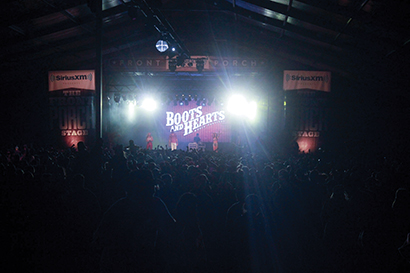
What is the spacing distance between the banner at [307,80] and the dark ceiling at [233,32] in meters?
0.47

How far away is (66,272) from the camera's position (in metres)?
3.94

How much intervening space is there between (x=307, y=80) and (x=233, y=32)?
4.54m

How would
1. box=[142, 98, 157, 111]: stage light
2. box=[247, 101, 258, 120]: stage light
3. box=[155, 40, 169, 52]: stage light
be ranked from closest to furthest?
box=[155, 40, 169, 52]: stage light, box=[247, 101, 258, 120]: stage light, box=[142, 98, 157, 111]: stage light

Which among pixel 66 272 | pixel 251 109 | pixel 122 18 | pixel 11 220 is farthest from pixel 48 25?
pixel 251 109

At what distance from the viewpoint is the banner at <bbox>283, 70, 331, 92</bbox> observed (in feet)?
44.7

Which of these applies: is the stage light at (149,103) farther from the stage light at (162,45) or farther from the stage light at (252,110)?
the stage light at (162,45)

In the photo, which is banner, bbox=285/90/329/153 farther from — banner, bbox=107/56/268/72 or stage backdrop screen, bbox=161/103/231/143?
stage backdrop screen, bbox=161/103/231/143

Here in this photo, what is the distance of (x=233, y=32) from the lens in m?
14.0

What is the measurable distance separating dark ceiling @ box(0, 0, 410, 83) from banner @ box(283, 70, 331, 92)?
1.55 ft

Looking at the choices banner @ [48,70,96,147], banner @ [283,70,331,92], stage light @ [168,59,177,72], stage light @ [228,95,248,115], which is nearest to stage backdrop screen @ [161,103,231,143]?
stage light @ [228,95,248,115]

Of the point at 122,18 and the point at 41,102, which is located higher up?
the point at 122,18

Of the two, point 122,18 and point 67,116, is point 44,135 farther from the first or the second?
point 122,18

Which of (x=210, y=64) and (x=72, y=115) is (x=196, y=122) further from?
(x=72, y=115)

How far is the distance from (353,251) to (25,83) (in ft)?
55.2
